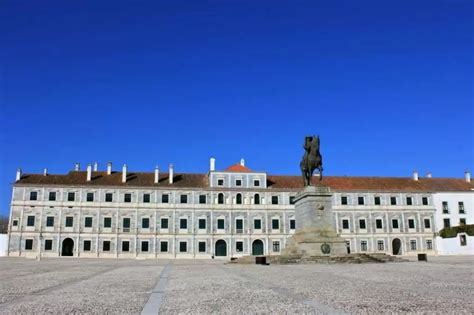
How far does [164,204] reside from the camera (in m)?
56.2

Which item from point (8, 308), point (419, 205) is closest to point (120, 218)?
point (419, 205)

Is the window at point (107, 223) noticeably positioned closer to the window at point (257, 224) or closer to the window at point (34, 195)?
the window at point (34, 195)

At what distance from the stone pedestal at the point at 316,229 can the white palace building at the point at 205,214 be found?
31.1 metres

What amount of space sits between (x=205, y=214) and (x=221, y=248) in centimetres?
460

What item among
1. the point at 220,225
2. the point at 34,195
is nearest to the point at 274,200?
the point at 220,225

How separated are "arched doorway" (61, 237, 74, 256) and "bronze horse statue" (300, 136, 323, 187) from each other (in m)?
36.5

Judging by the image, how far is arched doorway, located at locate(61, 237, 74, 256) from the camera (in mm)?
53500

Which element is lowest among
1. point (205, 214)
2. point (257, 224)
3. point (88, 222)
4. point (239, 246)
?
point (239, 246)

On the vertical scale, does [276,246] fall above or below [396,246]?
above

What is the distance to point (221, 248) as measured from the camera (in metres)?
56.1

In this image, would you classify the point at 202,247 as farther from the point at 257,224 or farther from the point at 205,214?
the point at 257,224

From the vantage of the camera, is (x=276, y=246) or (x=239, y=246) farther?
(x=276, y=246)

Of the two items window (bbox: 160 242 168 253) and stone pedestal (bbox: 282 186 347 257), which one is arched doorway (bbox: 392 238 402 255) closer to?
window (bbox: 160 242 168 253)

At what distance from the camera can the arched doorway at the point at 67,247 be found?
5350 centimetres
